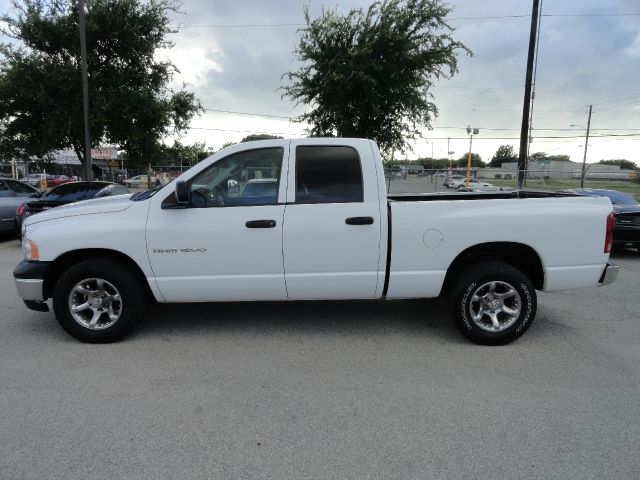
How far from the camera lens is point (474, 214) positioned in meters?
4.34

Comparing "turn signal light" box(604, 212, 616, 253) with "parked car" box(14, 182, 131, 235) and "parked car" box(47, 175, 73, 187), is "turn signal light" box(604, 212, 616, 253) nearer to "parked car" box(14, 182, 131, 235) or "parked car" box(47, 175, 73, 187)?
"parked car" box(14, 182, 131, 235)

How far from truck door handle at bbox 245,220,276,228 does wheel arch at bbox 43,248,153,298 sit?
1.15 metres

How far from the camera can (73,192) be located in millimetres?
10703

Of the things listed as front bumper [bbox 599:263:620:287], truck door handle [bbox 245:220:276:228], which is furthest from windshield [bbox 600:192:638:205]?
truck door handle [bbox 245:220:276:228]

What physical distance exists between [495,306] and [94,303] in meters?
3.85

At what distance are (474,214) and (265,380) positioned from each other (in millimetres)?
2421

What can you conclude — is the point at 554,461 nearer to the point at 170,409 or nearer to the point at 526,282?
the point at 526,282

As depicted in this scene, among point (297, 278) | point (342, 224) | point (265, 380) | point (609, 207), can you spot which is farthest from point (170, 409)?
point (609, 207)

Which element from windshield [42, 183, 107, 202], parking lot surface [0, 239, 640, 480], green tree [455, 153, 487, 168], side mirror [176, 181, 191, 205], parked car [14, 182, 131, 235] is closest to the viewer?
parking lot surface [0, 239, 640, 480]

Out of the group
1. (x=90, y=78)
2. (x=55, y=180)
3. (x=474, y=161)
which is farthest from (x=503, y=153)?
(x=90, y=78)

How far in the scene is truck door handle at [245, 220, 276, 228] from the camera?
13.8ft

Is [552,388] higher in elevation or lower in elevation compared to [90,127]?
lower

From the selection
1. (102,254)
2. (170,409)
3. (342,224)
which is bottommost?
(170,409)

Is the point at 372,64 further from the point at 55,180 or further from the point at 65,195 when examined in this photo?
the point at 55,180
